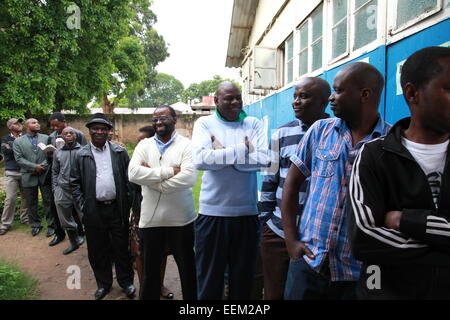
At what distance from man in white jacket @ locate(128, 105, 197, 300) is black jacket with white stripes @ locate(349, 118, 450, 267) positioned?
1627mm

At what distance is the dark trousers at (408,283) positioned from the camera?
108cm

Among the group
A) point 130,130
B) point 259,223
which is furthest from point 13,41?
point 259,223

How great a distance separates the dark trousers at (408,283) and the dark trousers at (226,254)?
112 cm

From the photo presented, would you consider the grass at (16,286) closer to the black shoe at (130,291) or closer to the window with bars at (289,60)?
the black shoe at (130,291)

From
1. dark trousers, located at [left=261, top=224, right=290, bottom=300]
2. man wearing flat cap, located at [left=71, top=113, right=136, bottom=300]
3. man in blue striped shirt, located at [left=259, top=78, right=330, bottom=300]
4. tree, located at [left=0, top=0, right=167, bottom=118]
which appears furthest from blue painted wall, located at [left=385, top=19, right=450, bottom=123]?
tree, located at [left=0, top=0, right=167, bottom=118]

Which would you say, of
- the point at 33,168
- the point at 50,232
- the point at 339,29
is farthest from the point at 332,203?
the point at 50,232

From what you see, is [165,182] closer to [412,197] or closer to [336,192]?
[336,192]

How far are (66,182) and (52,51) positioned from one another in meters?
8.37

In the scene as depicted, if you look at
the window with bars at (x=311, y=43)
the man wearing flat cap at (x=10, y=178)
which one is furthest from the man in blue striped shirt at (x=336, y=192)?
the man wearing flat cap at (x=10, y=178)

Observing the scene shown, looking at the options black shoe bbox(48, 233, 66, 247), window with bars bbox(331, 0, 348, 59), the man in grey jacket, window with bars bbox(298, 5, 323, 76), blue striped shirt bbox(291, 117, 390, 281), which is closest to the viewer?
blue striped shirt bbox(291, 117, 390, 281)

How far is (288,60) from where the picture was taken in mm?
6254

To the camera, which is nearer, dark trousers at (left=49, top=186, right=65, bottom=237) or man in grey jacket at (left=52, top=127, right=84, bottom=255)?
man in grey jacket at (left=52, top=127, right=84, bottom=255)

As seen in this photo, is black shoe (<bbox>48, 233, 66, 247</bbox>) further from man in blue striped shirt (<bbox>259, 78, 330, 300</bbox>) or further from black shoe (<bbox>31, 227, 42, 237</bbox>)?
man in blue striped shirt (<bbox>259, 78, 330, 300</bbox>)

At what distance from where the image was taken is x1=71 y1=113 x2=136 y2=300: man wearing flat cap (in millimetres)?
3086
